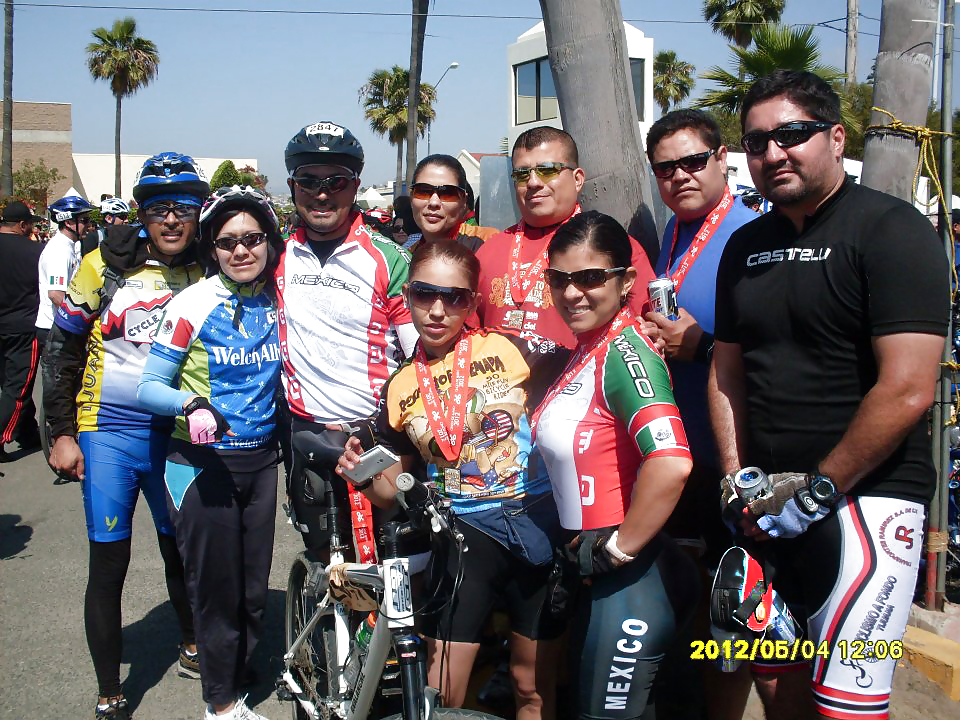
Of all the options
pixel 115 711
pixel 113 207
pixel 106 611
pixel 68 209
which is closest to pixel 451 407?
pixel 106 611

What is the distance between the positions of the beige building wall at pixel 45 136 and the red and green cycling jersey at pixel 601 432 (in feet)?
172

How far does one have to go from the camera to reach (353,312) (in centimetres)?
308

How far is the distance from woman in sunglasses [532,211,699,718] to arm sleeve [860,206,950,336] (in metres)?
0.61

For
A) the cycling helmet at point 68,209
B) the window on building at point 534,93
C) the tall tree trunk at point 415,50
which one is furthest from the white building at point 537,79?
the cycling helmet at point 68,209

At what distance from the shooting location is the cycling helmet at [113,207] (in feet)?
26.3

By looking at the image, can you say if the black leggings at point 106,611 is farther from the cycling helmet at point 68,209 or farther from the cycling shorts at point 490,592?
the cycling helmet at point 68,209

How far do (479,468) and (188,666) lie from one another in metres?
2.43

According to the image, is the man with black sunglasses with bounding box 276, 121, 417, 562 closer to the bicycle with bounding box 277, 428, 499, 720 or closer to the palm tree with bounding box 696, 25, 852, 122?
the bicycle with bounding box 277, 428, 499, 720

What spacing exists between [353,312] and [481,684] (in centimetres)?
179

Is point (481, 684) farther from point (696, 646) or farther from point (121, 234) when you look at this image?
point (121, 234)

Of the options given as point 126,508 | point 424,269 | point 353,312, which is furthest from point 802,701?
point 126,508

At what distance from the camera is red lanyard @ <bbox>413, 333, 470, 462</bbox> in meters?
2.53

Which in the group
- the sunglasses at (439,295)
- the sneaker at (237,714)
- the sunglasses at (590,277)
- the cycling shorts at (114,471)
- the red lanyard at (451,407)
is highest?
the sunglasses at (590,277)

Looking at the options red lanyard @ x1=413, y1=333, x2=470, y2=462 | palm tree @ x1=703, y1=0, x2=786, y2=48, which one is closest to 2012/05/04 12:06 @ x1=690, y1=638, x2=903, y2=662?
red lanyard @ x1=413, y1=333, x2=470, y2=462
